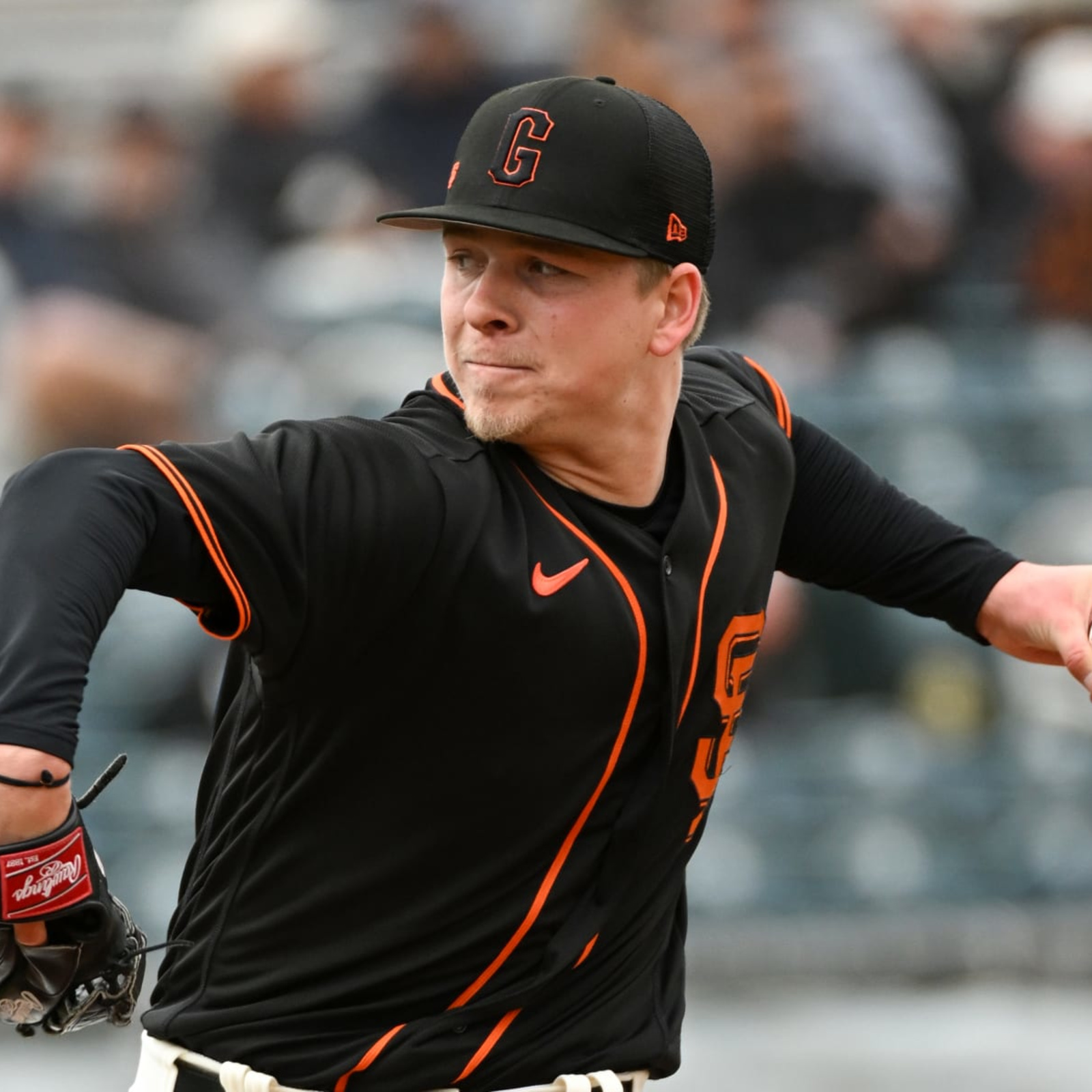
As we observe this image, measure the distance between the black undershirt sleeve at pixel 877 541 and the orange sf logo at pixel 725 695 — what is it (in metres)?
0.29

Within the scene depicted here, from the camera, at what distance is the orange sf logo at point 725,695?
8.98 feet

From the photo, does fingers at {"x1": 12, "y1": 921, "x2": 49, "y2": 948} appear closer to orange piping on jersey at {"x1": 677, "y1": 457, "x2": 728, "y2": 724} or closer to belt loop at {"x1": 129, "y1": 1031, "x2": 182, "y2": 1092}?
belt loop at {"x1": 129, "y1": 1031, "x2": 182, "y2": 1092}

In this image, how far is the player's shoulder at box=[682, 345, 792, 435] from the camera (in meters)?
2.95

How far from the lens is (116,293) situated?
7359 millimetres

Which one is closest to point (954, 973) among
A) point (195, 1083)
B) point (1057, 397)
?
point (1057, 397)

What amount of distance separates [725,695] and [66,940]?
1022mm

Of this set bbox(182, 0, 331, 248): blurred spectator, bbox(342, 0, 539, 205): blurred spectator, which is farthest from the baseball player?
bbox(182, 0, 331, 248): blurred spectator

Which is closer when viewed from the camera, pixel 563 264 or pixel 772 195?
pixel 563 264

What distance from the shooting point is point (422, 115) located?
7.77m

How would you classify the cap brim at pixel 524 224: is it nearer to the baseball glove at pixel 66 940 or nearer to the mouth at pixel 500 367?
the mouth at pixel 500 367

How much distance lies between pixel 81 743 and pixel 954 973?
3.17 metres

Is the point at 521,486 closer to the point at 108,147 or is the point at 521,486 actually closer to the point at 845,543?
the point at 845,543

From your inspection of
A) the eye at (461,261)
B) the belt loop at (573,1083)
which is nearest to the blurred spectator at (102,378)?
the eye at (461,261)

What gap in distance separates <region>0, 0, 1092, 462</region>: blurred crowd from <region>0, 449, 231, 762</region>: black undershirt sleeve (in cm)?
479
